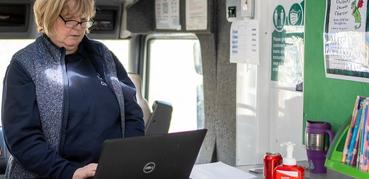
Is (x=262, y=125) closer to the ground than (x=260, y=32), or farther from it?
closer to the ground

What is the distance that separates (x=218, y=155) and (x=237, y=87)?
43 centimetres

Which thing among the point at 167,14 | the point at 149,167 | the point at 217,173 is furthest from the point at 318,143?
the point at 167,14

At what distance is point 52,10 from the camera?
1.72 m

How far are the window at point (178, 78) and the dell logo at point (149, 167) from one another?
1.68 meters

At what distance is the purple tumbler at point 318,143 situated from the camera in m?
1.74

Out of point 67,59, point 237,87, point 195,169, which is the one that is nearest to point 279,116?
point 237,87

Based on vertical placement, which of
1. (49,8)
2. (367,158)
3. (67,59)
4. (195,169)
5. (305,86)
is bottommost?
(195,169)

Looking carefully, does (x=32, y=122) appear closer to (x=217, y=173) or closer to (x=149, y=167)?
(x=149, y=167)

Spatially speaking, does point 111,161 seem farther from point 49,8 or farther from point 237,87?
point 237,87

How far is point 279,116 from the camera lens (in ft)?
7.07

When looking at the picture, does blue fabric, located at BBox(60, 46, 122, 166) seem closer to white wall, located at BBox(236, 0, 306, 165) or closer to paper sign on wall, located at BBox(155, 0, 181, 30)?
white wall, located at BBox(236, 0, 306, 165)

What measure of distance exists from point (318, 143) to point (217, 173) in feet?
1.11

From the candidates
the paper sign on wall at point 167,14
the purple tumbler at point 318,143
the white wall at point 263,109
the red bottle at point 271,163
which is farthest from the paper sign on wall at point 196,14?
the red bottle at point 271,163

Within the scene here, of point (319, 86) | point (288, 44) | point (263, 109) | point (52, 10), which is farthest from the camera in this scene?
point (263, 109)
